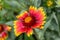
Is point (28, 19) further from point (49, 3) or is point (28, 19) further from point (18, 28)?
point (49, 3)

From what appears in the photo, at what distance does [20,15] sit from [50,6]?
223mm

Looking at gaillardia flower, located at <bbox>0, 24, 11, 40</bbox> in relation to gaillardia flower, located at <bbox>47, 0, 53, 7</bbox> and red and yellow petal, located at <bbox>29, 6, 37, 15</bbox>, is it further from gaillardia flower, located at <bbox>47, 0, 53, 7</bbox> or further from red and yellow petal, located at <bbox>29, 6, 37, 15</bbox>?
gaillardia flower, located at <bbox>47, 0, 53, 7</bbox>

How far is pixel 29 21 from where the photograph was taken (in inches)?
54.5

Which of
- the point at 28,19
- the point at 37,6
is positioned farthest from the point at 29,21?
the point at 37,6

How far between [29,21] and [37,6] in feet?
0.48

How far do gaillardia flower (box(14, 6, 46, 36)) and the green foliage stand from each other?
5cm

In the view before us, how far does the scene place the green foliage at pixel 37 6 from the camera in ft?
4.74

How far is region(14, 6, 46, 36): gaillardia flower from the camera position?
137 centimetres

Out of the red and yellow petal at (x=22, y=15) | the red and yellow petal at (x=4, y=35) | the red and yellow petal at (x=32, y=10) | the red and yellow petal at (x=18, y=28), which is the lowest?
the red and yellow petal at (x=4, y=35)

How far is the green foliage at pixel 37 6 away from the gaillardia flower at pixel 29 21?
0.15 ft

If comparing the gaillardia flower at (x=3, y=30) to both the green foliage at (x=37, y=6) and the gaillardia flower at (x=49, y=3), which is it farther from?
the gaillardia flower at (x=49, y=3)

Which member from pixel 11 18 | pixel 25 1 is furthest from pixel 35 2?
pixel 11 18

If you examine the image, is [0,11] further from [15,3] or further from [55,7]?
[55,7]

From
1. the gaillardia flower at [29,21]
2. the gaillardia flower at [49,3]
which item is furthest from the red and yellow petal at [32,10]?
the gaillardia flower at [49,3]
